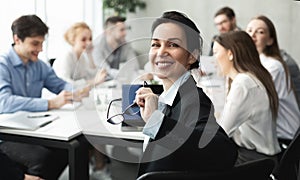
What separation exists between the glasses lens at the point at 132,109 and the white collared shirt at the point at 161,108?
48 mm

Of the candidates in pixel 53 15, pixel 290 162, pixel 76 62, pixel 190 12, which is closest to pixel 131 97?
pixel 290 162

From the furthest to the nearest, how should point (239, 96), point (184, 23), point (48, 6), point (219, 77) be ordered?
point (48, 6)
point (219, 77)
point (239, 96)
point (184, 23)

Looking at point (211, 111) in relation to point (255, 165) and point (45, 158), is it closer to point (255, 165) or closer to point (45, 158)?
point (255, 165)

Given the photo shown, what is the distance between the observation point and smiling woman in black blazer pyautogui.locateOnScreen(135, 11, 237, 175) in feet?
2.97

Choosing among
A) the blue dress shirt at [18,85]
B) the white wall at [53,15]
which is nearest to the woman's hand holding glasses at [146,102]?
the blue dress shirt at [18,85]

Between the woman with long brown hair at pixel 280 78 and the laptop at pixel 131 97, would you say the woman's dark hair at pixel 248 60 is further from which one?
the laptop at pixel 131 97

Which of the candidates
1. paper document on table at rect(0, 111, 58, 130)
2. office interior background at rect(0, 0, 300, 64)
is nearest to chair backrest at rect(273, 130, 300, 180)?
paper document on table at rect(0, 111, 58, 130)

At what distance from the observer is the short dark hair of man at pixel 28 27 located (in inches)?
74.9

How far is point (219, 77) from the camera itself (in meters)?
2.68

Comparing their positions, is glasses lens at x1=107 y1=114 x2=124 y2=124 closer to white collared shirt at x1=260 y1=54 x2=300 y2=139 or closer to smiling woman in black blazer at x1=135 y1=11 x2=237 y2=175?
smiling woman in black blazer at x1=135 y1=11 x2=237 y2=175

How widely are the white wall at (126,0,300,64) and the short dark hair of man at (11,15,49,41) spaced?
307cm

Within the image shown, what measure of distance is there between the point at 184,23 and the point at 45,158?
1290 millimetres

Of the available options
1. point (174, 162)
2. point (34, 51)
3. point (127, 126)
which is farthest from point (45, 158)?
point (174, 162)

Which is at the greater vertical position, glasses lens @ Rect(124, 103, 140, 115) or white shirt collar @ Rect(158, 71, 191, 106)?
white shirt collar @ Rect(158, 71, 191, 106)
